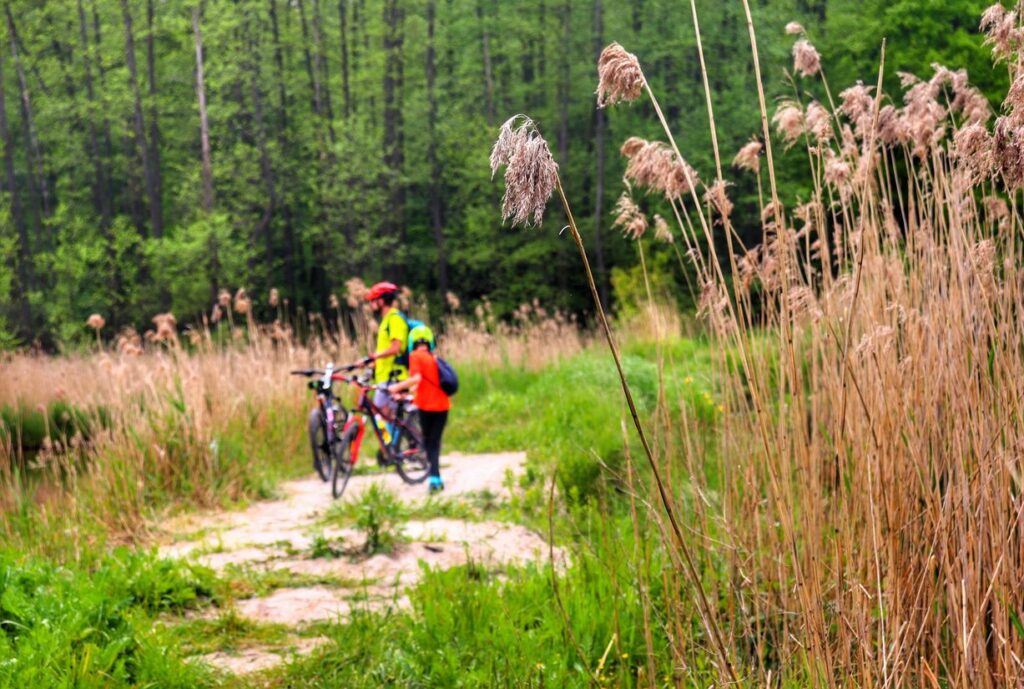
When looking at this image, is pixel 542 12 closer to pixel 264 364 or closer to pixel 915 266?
pixel 264 364

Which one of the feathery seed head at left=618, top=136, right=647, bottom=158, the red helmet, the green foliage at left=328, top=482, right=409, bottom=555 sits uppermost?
the feathery seed head at left=618, top=136, right=647, bottom=158

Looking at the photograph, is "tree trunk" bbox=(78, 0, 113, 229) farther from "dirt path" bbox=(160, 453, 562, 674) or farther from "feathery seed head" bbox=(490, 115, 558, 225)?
"feathery seed head" bbox=(490, 115, 558, 225)

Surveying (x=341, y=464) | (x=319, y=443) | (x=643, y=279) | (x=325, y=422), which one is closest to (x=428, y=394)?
(x=341, y=464)

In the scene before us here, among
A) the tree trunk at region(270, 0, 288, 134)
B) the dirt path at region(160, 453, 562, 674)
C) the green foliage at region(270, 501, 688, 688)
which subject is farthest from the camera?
the tree trunk at region(270, 0, 288, 134)

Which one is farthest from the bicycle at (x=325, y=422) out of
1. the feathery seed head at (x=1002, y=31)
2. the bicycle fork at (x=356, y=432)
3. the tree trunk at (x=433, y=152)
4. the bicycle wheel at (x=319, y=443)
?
the tree trunk at (x=433, y=152)

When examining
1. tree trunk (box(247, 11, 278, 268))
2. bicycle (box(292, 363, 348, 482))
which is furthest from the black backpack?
tree trunk (box(247, 11, 278, 268))

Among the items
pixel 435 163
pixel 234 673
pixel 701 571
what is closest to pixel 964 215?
pixel 701 571

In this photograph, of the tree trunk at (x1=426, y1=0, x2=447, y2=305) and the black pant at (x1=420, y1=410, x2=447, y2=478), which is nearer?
the black pant at (x1=420, y1=410, x2=447, y2=478)

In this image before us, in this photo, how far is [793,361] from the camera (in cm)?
227

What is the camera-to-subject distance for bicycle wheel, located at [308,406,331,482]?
26.3ft

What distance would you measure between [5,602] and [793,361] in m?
3.05

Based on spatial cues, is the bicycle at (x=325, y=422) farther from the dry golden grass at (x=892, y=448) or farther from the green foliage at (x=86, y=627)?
the dry golden grass at (x=892, y=448)

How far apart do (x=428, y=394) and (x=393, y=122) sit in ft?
91.6

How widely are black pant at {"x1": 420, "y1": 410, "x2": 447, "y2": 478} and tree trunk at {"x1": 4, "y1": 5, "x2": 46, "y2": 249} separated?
26631mm
